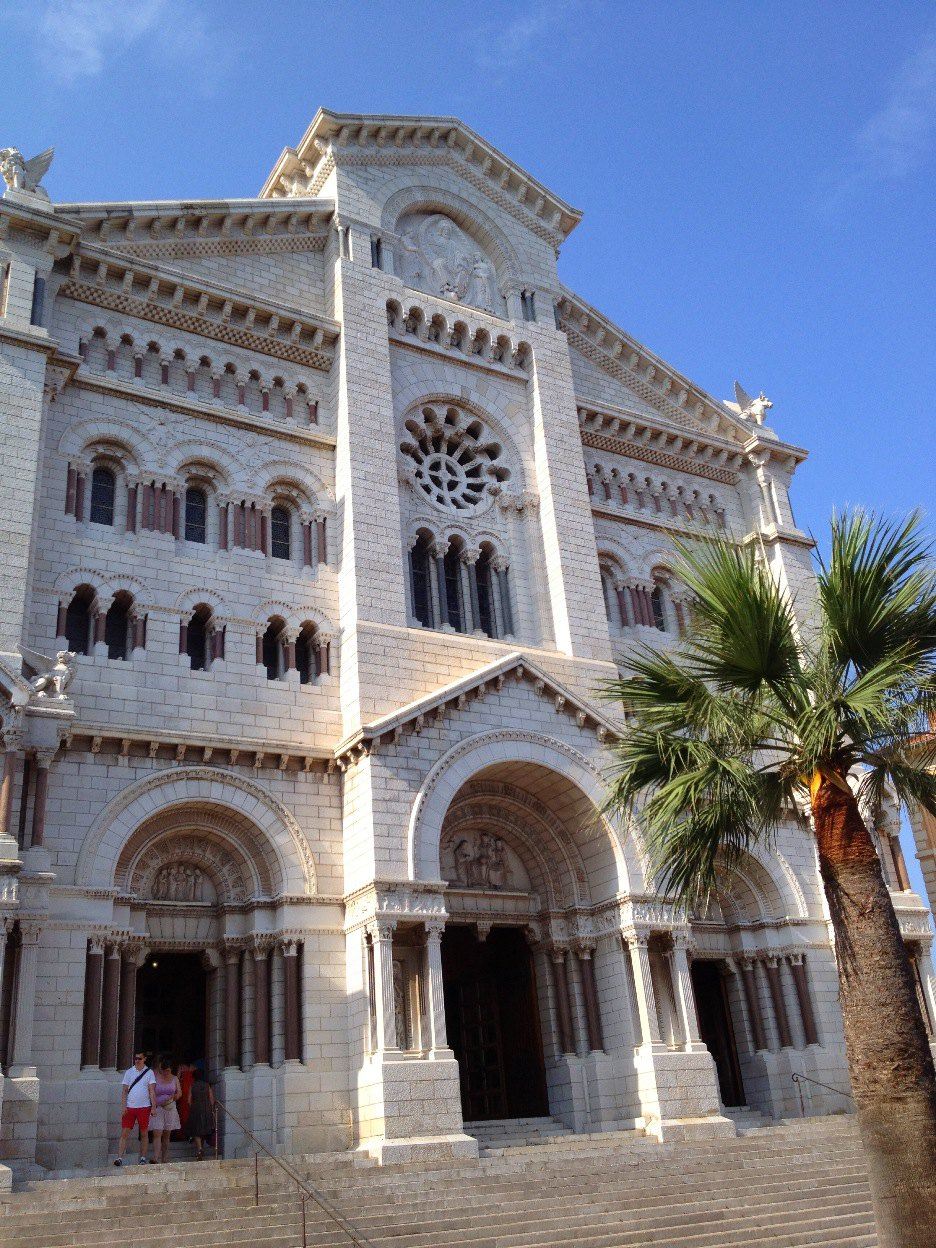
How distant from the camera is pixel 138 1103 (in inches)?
691

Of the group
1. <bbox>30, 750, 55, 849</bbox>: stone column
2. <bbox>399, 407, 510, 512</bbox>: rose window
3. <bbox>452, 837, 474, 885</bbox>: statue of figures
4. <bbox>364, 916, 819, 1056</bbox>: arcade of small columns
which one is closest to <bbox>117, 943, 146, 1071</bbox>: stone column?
<bbox>30, 750, 55, 849</bbox>: stone column

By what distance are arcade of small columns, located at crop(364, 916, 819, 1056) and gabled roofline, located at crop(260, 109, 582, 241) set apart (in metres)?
18.6

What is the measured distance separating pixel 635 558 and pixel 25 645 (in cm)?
1513

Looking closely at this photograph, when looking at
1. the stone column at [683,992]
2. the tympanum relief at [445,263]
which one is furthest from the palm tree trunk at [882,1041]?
the tympanum relief at [445,263]

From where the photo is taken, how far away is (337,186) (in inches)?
1108

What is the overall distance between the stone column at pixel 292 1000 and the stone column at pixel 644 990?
6363mm

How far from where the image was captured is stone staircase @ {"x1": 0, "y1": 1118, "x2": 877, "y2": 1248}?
1428cm

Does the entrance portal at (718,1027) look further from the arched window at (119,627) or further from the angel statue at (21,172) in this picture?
the angel statue at (21,172)

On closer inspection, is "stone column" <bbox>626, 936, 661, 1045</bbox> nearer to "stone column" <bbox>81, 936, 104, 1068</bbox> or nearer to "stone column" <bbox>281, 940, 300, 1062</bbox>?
"stone column" <bbox>281, 940, 300, 1062</bbox>

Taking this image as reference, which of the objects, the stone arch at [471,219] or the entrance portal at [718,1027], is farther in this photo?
the stone arch at [471,219]

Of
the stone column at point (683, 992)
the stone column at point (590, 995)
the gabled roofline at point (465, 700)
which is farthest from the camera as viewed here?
the stone column at point (590, 995)

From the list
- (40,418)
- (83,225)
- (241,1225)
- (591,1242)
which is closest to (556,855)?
(591,1242)

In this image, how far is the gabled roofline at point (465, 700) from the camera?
2183cm

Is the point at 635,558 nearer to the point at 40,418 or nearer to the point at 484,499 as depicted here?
the point at 484,499
